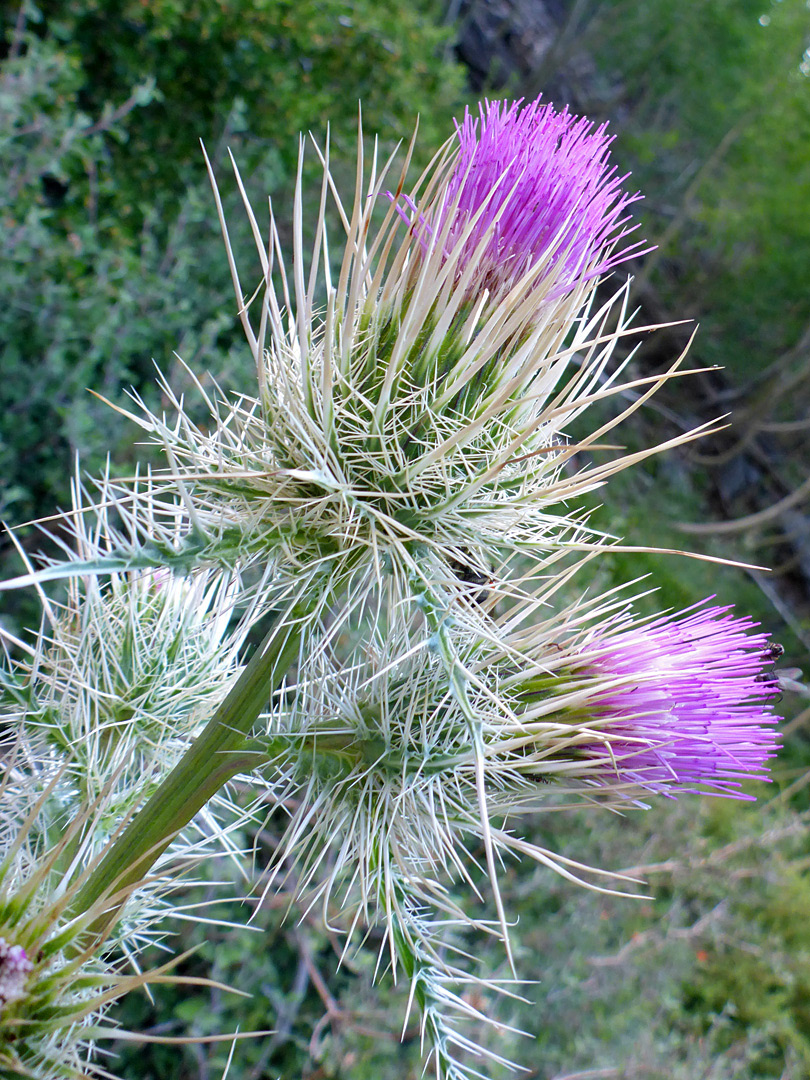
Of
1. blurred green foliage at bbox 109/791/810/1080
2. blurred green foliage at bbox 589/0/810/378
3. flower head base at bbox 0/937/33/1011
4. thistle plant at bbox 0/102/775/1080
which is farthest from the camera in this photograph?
blurred green foliage at bbox 589/0/810/378

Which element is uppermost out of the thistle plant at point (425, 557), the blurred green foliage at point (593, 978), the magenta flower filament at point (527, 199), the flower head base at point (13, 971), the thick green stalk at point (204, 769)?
the magenta flower filament at point (527, 199)

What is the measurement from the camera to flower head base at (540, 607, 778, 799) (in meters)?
0.94

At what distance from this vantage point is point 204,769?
955 millimetres

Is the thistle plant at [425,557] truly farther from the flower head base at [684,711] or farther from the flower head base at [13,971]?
the flower head base at [13,971]

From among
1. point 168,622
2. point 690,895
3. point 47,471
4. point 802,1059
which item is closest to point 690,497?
point 690,895

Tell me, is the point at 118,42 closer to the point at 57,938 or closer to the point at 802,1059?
the point at 57,938

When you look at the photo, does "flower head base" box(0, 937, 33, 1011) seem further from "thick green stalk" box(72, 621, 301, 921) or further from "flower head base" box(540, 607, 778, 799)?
"flower head base" box(540, 607, 778, 799)

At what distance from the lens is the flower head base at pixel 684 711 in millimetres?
941

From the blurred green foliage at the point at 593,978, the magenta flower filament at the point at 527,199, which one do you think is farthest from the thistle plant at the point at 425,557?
the blurred green foliage at the point at 593,978

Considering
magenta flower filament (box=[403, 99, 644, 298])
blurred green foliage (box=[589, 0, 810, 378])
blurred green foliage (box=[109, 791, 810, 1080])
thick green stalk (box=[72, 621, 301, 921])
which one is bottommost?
blurred green foliage (box=[109, 791, 810, 1080])

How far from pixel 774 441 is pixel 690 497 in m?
2.52

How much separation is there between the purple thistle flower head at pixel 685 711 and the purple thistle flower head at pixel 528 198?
0.48 metres

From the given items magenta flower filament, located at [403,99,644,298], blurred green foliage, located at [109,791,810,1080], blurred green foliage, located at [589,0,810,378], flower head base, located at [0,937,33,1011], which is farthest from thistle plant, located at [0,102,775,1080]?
blurred green foliage, located at [589,0,810,378]

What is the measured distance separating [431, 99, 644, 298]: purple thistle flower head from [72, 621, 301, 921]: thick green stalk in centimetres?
52
